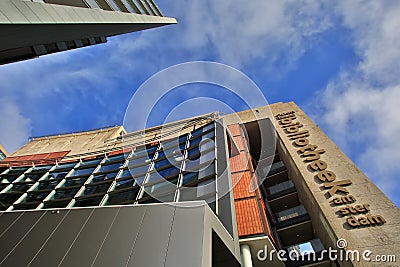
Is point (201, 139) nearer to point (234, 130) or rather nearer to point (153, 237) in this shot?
point (234, 130)

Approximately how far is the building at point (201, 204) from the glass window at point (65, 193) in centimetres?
16

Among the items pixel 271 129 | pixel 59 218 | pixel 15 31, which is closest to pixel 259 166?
pixel 271 129

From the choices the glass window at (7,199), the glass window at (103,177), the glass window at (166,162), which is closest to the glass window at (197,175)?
the glass window at (166,162)

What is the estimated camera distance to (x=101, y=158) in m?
28.5

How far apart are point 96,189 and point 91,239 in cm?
1337

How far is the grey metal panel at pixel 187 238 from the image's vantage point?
7.04 m

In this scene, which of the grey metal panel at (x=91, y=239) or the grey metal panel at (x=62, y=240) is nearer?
the grey metal panel at (x=91, y=239)

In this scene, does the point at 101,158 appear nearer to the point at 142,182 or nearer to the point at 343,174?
the point at 142,182

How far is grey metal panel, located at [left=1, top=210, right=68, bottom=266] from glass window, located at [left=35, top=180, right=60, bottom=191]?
14.8 meters

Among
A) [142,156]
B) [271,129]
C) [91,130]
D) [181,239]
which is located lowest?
[181,239]

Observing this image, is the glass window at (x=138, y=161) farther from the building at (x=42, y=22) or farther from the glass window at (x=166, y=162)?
the building at (x=42, y=22)

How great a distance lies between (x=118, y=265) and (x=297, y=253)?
58.3 ft

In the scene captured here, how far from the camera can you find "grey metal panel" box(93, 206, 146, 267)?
24.8 ft

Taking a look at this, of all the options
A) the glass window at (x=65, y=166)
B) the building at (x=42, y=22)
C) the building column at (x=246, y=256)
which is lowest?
the building column at (x=246, y=256)
